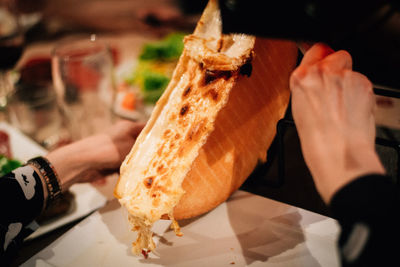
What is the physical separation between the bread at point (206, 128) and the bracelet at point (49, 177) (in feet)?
1.03

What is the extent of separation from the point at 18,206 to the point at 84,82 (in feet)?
2.60

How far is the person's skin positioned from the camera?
1.77 ft

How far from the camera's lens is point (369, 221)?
0.49 metres

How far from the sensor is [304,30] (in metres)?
0.50

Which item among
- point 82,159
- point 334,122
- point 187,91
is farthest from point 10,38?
point 334,122

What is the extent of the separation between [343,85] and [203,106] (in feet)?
1.01

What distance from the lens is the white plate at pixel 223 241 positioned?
2.60ft

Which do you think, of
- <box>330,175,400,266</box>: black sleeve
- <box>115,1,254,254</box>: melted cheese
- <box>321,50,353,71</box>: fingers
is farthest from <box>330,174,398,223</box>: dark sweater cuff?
<box>115,1,254,254</box>: melted cheese

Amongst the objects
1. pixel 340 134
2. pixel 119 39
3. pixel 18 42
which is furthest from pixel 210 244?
pixel 119 39

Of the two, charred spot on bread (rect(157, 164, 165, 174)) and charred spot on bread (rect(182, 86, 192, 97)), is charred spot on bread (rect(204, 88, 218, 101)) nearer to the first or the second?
charred spot on bread (rect(182, 86, 192, 97))

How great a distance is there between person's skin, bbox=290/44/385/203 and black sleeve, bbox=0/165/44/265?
74 cm

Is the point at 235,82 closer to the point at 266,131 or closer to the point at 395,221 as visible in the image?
the point at 266,131

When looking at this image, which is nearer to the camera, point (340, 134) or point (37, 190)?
point (340, 134)

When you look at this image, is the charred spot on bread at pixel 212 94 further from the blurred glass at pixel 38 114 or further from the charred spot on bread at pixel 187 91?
the blurred glass at pixel 38 114
